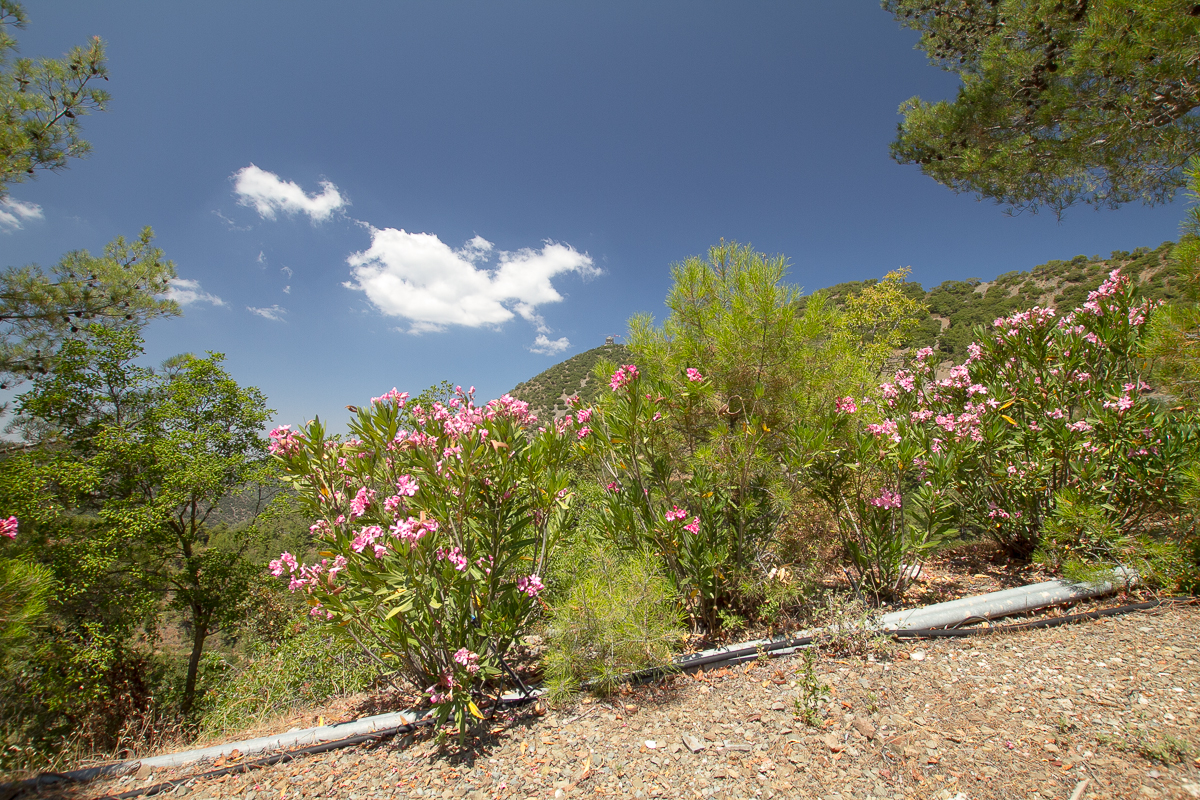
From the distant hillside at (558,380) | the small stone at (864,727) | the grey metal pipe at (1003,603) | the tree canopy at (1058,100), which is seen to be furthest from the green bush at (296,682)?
the distant hillside at (558,380)

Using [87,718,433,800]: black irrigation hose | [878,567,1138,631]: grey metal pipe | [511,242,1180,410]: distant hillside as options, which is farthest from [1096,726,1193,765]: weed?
[511,242,1180,410]: distant hillside

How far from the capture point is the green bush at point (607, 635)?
2346 mm

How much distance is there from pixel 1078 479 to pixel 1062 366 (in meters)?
0.93

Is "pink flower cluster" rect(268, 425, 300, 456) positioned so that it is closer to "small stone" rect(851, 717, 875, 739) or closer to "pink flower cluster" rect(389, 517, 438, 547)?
"pink flower cluster" rect(389, 517, 438, 547)

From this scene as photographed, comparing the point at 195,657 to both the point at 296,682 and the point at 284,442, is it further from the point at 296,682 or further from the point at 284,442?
the point at 284,442

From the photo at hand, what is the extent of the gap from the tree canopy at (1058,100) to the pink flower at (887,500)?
132 inches

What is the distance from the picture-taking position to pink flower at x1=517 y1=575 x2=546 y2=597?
7.93 ft

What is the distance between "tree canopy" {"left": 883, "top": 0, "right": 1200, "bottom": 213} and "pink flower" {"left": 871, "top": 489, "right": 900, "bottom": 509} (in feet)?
11.0

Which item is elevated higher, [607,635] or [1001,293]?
[1001,293]

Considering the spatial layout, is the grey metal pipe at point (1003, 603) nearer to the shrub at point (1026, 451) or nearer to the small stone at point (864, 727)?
the shrub at point (1026, 451)

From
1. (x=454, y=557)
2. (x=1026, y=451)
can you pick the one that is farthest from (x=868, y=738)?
(x=1026, y=451)

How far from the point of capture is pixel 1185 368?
8.46 ft

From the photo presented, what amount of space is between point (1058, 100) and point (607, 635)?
5.79 meters

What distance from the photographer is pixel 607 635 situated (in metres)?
2.34
